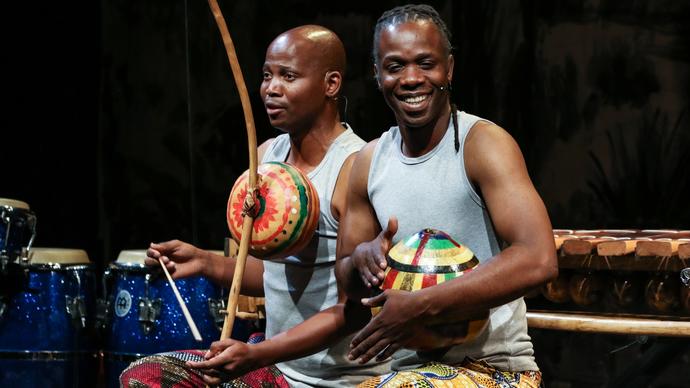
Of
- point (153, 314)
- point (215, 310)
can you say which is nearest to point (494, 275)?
point (215, 310)

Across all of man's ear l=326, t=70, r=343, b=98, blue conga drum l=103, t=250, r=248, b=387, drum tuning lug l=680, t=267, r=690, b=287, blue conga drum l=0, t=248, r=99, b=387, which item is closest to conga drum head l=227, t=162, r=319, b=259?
man's ear l=326, t=70, r=343, b=98

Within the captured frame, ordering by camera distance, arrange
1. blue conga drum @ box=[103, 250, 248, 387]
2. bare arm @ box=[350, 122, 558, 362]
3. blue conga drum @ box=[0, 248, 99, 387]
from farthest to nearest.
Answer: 1. blue conga drum @ box=[0, 248, 99, 387]
2. blue conga drum @ box=[103, 250, 248, 387]
3. bare arm @ box=[350, 122, 558, 362]

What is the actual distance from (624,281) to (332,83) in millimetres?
1266

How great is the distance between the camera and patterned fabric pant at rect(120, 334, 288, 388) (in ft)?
10.5

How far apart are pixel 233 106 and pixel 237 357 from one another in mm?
3473

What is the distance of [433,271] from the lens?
269 centimetres

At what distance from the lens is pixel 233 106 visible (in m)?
6.30

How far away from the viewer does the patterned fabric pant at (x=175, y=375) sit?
320cm

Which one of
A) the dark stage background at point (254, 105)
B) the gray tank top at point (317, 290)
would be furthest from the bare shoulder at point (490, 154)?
the dark stage background at point (254, 105)

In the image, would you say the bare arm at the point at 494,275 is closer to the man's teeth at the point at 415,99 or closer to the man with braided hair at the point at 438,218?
the man with braided hair at the point at 438,218

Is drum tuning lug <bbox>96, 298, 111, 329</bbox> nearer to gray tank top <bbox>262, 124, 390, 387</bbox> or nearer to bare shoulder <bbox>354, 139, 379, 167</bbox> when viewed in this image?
gray tank top <bbox>262, 124, 390, 387</bbox>

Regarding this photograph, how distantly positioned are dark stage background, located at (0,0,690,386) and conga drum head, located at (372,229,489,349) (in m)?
2.55

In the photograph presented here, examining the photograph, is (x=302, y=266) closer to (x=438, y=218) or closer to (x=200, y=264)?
(x=200, y=264)

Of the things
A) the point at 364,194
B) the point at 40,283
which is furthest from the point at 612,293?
the point at 40,283
